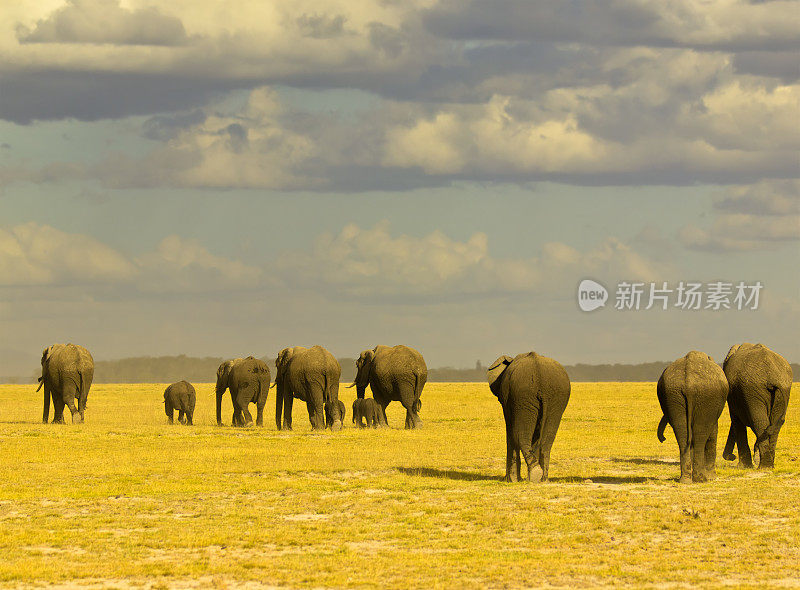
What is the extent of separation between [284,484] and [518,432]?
211 inches

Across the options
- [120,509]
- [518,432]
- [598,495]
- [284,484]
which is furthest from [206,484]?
[598,495]

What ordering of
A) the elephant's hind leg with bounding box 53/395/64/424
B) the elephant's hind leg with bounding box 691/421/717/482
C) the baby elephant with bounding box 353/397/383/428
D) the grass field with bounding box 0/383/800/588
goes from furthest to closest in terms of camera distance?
1. the elephant's hind leg with bounding box 53/395/64/424
2. the baby elephant with bounding box 353/397/383/428
3. the elephant's hind leg with bounding box 691/421/717/482
4. the grass field with bounding box 0/383/800/588

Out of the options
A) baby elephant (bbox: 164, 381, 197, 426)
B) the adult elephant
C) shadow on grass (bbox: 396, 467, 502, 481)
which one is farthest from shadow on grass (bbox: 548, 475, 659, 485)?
baby elephant (bbox: 164, 381, 197, 426)

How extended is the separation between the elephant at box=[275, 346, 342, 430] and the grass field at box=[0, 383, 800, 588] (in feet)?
25.1

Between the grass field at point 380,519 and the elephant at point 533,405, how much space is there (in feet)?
2.93

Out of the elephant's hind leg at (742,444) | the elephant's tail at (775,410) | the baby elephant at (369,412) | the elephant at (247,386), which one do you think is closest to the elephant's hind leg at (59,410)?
the elephant at (247,386)

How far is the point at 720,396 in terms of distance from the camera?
23.9 metres

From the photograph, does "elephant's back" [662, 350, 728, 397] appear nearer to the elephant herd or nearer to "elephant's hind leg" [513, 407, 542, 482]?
the elephant herd

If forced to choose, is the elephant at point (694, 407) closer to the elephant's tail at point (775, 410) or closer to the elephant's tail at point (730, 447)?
the elephant's tail at point (775, 410)

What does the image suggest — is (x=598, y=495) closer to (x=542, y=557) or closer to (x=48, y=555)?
(x=542, y=557)

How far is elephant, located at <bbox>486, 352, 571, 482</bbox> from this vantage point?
23719 mm

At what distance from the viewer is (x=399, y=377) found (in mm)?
43031

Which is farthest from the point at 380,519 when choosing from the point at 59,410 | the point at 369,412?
the point at 59,410

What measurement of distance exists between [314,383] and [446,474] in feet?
52.4
